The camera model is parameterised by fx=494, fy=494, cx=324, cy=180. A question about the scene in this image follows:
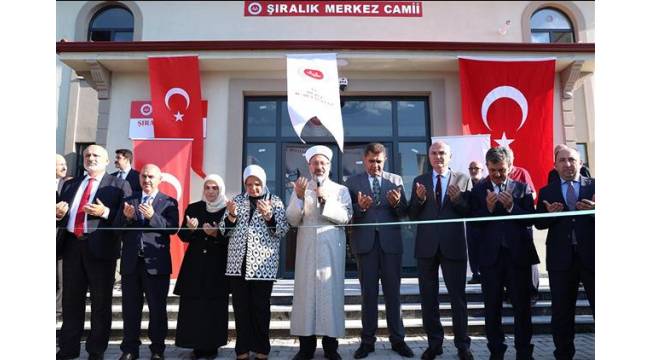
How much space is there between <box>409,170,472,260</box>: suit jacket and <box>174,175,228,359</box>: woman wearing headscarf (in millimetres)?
1731

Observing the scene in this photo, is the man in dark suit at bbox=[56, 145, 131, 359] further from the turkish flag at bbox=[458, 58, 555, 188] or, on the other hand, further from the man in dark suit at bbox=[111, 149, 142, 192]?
the turkish flag at bbox=[458, 58, 555, 188]

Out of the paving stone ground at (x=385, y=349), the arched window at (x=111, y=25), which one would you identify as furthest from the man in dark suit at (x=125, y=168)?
the arched window at (x=111, y=25)

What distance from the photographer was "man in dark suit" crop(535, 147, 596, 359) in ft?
12.8

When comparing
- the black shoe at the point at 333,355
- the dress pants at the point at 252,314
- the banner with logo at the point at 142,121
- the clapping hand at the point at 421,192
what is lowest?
the black shoe at the point at 333,355

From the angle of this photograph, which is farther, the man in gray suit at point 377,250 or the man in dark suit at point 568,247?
the man in gray suit at point 377,250

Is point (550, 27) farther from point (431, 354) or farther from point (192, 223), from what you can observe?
point (192, 223)

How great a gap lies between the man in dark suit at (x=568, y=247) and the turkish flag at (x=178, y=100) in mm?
5275

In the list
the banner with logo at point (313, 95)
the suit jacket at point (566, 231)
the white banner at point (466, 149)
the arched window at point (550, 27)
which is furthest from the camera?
the arched window at point (550, 27)

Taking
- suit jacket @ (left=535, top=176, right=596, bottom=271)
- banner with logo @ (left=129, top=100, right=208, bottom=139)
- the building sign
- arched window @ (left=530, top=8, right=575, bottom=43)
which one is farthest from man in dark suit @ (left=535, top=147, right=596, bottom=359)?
arched window @ (left=530, top=8, right=575, bottom=43)

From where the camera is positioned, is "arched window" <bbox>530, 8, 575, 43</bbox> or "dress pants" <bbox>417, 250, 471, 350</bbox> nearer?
"dress pants" <bbox>417, 250, 471, 350</bbox>

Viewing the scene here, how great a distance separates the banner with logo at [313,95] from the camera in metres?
5.28

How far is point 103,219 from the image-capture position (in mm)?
4352

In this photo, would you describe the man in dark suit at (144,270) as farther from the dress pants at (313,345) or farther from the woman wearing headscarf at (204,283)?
the dress pants at (313,345)

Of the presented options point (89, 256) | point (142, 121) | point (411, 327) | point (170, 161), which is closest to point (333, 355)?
point (411, 327)
